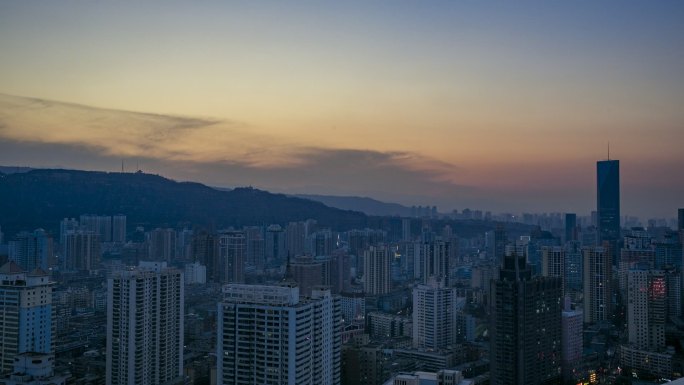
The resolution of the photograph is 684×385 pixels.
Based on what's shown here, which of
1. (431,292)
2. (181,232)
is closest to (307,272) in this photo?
(181,232)

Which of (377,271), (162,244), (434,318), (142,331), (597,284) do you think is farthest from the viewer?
(377,271)

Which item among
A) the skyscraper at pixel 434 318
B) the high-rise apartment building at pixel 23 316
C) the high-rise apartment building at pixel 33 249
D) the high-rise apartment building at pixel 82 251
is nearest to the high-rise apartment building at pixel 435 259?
the skyscraper at pixel 434 318

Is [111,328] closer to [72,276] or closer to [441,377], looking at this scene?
[441,377]

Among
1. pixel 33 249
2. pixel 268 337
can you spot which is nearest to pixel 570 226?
pixel 33 249

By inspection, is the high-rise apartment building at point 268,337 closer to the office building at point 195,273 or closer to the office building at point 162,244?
the office building at point 195,273

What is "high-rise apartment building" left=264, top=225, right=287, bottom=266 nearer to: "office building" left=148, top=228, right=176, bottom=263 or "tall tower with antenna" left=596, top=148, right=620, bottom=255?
"office building" left=148, top=228, right=176, bottom=263

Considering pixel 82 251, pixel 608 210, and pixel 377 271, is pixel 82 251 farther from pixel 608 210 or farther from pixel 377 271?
pixel 608 210

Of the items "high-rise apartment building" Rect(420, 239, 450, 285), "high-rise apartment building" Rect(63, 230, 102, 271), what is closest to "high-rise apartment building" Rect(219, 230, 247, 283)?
"high-rise apartment building" Rect(63, 230, 102, 271)
